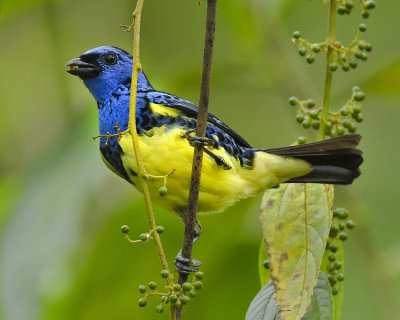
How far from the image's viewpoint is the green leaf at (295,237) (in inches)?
87.0

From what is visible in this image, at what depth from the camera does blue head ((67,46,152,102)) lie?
9.99 ft

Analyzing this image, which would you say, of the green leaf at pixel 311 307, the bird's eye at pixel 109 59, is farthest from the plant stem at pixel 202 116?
the bird's eye at pixel 109 59

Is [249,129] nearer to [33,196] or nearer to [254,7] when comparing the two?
[254,7]

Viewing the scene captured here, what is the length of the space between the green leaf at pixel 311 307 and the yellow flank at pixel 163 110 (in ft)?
2.78

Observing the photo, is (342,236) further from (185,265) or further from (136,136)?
(136,136)

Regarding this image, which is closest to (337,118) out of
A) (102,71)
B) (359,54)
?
(359,54)

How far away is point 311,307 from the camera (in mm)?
2312

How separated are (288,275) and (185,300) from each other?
32 cm

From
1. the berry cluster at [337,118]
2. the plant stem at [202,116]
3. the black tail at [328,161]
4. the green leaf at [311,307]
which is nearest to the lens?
the plant stem at [202,116]

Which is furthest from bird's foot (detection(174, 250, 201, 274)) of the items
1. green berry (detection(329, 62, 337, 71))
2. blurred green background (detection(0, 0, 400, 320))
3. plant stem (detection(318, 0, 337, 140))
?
green berry (detection(329, 62, 337, 71))

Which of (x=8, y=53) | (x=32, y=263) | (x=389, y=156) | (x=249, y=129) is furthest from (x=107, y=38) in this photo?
(x=389, y=156)

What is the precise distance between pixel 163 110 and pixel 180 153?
172 millimetres

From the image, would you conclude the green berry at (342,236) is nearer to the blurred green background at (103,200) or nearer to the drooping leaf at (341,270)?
the drooping leaf at (341,270)

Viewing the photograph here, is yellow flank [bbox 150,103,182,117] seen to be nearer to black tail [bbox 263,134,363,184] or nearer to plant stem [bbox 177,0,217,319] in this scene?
black tail [bbox 263,134,363,184]
